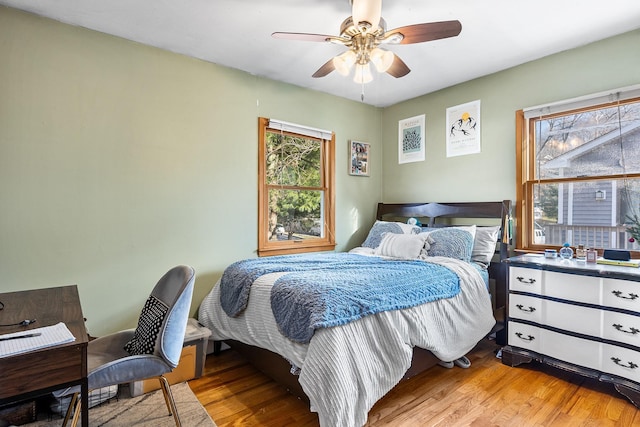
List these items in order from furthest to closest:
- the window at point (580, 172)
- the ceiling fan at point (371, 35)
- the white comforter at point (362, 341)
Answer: the window at point (580, 172), the ceiling fan at point (371, 35), the white comforter at point (362, 341)

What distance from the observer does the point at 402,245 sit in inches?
121

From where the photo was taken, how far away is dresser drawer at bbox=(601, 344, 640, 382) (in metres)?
2.04

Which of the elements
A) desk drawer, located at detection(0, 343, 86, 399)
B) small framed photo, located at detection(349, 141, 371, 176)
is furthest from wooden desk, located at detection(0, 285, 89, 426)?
small framed photo, located at detection(349, 141, 371, 176)

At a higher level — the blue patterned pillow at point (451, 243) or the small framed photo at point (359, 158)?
the small framed photo at point (359, 158)

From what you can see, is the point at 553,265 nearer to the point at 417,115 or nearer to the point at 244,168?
the point at 417,115

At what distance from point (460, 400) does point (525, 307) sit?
89 cm

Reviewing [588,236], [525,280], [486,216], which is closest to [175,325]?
[525,280]

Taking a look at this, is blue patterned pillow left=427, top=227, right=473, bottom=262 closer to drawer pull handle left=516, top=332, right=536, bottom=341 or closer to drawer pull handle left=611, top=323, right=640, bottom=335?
drawer pull handle left=516, top=332, right=536, bottom=341

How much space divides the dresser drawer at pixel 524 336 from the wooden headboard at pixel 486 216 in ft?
0.80

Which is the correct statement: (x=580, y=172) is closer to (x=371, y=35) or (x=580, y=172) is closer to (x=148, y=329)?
(x=371, y=35)

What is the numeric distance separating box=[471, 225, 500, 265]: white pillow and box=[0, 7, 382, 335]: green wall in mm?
2004

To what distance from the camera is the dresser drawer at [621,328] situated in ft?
6.72

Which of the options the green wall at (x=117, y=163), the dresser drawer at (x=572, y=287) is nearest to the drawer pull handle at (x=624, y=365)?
the dresser drawer at (x=572, y=287)

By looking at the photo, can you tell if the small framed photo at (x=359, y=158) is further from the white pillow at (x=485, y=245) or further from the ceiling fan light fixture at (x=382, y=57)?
the ceiling fan light fixture at (x=382, y=57)
